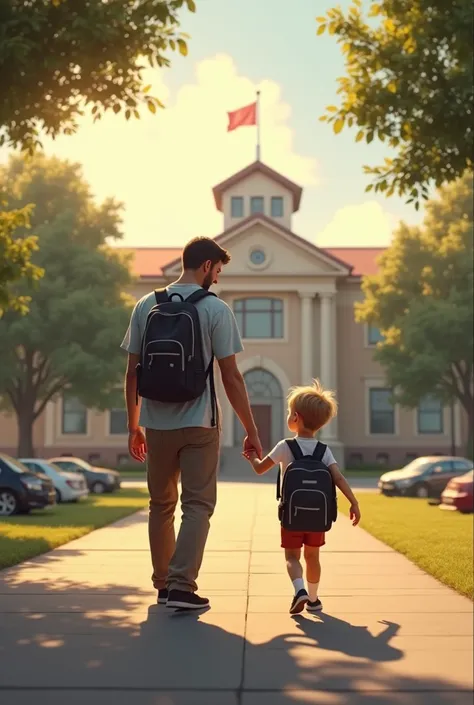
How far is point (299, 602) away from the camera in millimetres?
5664

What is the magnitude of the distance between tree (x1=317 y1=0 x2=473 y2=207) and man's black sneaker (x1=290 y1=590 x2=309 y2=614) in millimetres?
7285

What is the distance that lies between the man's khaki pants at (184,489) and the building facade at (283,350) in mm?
43628

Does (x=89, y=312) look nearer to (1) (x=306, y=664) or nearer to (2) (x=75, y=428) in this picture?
(2) (x=75, y=428)

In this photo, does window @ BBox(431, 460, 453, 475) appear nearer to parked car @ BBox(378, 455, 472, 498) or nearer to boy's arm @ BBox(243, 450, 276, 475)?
parked car @ BBox(378, 455, 472, 498)

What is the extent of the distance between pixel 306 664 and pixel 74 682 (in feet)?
3.35

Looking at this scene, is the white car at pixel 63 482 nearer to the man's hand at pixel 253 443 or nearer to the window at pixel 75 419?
the man's hand at pixel 253 443

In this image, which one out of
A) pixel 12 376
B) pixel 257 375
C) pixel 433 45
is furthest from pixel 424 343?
pixel 433 45

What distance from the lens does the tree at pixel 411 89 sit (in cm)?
1137

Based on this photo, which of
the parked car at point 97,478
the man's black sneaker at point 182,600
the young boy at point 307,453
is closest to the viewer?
the man's black sneaker at point 182,600

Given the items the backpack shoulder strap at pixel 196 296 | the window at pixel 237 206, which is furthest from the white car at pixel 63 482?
the window at pixel 237 206

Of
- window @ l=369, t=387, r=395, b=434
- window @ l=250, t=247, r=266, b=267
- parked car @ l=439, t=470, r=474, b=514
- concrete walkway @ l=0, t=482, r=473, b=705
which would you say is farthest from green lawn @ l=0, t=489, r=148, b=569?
window @ l=369, t=387, r=395, b=434

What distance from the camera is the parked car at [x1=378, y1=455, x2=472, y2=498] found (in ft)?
95.6

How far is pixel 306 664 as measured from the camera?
429 cm

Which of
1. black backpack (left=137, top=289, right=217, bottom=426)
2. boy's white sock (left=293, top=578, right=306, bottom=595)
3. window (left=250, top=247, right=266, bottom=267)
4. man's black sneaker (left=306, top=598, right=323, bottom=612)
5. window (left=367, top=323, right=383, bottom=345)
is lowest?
man's black sneaker (left=306, top=598, right=323, bottom=612)
